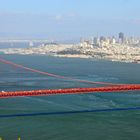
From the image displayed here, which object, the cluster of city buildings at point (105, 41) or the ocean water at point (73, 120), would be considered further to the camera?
the cluster of city buildings at point (105, 41)

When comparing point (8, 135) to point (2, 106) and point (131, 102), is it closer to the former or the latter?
point (2, 106)

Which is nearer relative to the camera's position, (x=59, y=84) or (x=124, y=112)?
(x=124, y=112)

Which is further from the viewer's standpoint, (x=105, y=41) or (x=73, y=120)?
(x=105, y=41)

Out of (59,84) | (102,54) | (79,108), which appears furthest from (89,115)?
(102,54)

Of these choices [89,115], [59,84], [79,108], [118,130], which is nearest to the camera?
[118,130]

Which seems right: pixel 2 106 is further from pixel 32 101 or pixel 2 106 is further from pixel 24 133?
pixel 24 133

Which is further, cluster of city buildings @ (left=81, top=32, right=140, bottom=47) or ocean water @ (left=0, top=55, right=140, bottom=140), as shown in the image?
cluster of city buildings @ (left=81, top=32, right=140, bottom=47)

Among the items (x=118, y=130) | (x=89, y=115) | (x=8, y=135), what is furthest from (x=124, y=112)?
(x=8, y=135)

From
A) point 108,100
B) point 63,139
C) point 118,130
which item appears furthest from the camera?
point 108,100

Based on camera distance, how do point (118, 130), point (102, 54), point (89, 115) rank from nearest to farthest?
point (118, 130)
point (89, 115)
point (102, 54)
